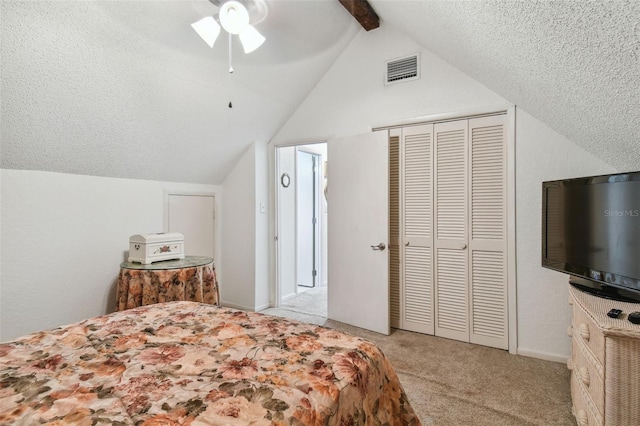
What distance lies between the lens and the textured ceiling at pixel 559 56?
969 millimetres

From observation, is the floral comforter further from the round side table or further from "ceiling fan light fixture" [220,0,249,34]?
"ceiling fan light fixture" [220,0,249,34]

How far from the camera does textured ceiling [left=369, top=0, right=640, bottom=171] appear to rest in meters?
0.97

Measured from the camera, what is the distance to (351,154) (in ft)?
11.2

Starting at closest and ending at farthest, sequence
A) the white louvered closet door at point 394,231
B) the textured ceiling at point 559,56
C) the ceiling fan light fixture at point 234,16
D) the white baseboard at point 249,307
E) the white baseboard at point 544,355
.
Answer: the textured ceiling at point 559,56
the ceiling fan light fixture at point 234,16
the white baseboard at point 544,355
the white louvered closet door at point 394,231
the white baseboard at point 249,307

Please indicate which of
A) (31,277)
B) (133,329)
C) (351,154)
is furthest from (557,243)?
(31,277)

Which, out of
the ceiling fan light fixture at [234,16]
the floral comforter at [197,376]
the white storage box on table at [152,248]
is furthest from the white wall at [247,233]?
the floral comforter at [197,376]

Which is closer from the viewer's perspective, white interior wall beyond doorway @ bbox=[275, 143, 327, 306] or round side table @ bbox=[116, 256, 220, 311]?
round side table @ bbox=[116, 256, 220, 311]

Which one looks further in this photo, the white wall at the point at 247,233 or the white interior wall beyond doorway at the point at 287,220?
Result: the white interior wall beyond doorway at the point at 287,220

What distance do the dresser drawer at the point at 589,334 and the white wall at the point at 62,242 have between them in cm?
348

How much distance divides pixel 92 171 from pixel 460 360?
3392 mm

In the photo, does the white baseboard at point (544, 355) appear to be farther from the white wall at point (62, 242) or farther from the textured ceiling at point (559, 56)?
the white wall at point (62, 242)

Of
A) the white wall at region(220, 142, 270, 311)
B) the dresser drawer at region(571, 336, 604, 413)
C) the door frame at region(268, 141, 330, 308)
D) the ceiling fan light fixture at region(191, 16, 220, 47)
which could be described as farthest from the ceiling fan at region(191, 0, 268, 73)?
the dresser drawer at region(571, 336, 604, 413)

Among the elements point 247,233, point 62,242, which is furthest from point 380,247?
point 62,242

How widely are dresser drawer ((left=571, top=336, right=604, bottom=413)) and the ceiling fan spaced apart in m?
2.48
